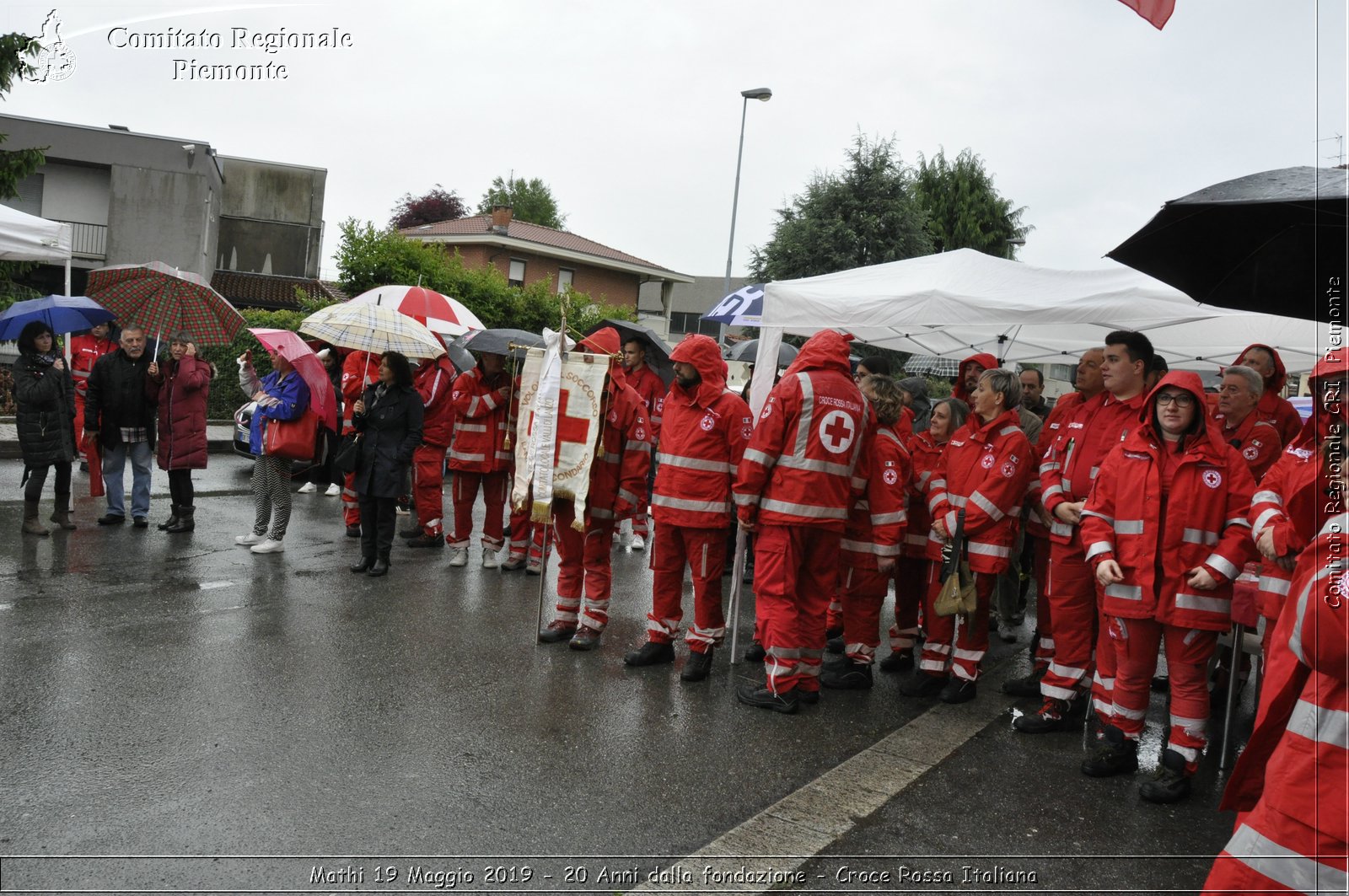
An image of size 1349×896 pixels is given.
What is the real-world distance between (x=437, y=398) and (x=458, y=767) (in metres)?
5.82

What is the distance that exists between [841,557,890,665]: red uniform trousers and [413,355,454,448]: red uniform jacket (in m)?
4.70

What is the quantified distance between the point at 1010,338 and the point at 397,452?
20.3 ft

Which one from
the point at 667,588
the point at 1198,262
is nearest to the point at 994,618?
the point at 667,588

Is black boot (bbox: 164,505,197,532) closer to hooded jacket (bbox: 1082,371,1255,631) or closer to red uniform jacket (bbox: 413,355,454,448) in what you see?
red uniform jacket (bbox: 413,355,454,448)

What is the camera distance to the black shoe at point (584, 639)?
22.1 ft

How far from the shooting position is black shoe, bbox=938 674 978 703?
6.18m

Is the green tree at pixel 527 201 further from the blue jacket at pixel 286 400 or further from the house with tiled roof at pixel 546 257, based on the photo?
the blue jacket at pixel 286 400

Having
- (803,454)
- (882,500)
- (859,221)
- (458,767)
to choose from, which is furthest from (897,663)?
(859,221)

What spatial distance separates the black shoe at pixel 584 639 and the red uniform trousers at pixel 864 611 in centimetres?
168

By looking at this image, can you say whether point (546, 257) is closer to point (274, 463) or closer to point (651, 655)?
point (274, 463)

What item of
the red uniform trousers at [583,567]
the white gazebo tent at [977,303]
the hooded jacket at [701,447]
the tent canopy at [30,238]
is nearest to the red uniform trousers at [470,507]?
the red uniform trousers at [583,567]

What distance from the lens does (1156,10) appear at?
4863 millimetres

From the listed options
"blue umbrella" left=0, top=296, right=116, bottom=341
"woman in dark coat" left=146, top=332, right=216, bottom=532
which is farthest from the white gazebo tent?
"blue umbrella" left=0, top=296, right=116, bottom=341

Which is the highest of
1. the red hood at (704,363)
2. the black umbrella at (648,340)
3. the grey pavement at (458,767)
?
the black umbrella at (648,340)
